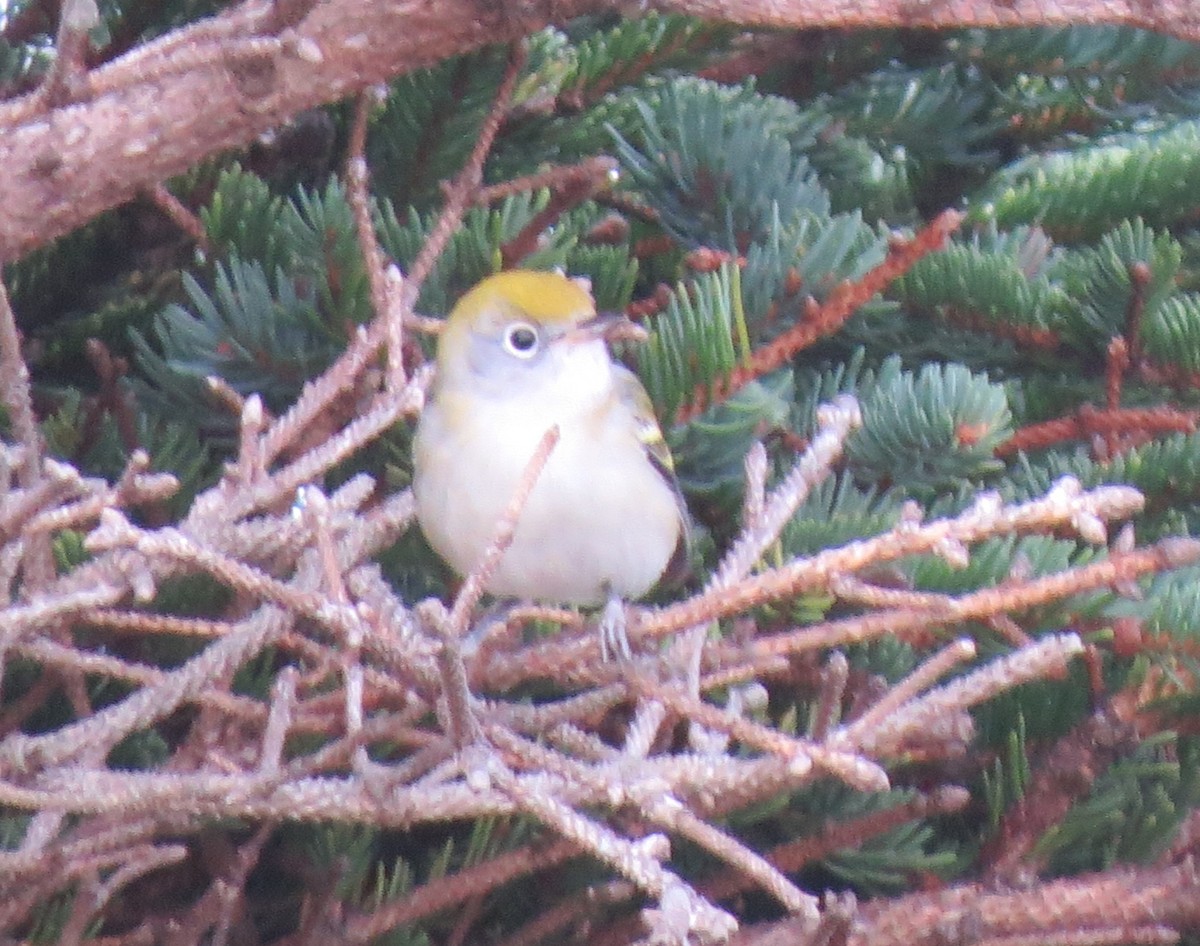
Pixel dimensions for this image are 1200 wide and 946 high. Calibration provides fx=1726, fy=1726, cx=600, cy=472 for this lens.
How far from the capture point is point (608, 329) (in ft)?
5.49

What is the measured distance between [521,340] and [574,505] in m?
0.23

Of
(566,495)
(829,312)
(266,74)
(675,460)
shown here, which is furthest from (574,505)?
(266,74)

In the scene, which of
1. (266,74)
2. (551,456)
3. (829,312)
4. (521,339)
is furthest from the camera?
(521,339)

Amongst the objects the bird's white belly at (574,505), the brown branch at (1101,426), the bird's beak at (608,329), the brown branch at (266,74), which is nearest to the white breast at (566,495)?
the bird's white belly at (574,505)

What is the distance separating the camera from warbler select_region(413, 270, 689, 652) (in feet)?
5.63

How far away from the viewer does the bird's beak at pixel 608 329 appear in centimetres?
157

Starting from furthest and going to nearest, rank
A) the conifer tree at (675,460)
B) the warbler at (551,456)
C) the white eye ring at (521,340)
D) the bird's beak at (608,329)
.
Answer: the white eye ring at (521,340), the warbler at (551,456), the bird's beak at (608,329), the conifer tree at (675,460)

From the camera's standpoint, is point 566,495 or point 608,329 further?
point 566,495

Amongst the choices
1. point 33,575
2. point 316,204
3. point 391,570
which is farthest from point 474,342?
point 33,575

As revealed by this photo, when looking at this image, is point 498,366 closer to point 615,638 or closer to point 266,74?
point 266,74

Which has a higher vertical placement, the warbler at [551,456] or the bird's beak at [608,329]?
the bird's beak at [608,329]

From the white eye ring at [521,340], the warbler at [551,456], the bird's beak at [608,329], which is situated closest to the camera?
the bird's beak at [608,329]

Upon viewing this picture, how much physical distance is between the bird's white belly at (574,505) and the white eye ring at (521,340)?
0.35 feet

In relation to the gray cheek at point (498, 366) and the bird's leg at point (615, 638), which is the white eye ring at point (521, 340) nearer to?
the gray cheek at point (498, 366)
